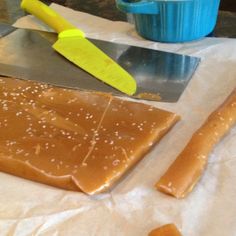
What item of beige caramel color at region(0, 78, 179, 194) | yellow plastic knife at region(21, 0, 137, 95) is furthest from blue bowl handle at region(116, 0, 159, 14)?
beige caramel color at region(0, 78, 179, 194)

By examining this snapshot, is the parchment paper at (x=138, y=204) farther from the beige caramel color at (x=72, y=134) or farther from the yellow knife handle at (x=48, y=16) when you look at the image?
the yellow knife handle at (x=48, y=16)

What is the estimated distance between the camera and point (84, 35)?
117cm

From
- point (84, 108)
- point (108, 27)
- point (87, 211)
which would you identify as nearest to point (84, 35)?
point (108, 27)

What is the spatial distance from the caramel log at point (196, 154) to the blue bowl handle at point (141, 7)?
0.36m

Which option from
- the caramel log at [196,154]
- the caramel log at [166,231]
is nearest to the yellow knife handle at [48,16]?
the caramel log at [196,154]

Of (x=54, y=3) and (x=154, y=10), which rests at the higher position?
(x=154, y=10)

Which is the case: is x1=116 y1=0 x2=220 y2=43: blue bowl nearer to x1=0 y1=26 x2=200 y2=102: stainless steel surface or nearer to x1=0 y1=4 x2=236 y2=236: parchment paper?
x1=0 y1=26 x2=200 y2=102: stainless steel surface

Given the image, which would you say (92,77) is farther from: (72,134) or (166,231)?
(166,231)

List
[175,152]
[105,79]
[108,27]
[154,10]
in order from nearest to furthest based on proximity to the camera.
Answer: [175,152] < [105,79] < [154,10] < [108,27]

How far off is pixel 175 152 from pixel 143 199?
14 cm

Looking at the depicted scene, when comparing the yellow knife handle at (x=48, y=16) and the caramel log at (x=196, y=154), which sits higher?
the caramel log at (x=196, y=154)

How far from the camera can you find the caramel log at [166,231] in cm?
58

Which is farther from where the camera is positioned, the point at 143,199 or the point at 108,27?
the point at 108,27

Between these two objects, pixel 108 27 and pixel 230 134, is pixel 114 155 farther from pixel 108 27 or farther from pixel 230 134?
pixel 108 27
